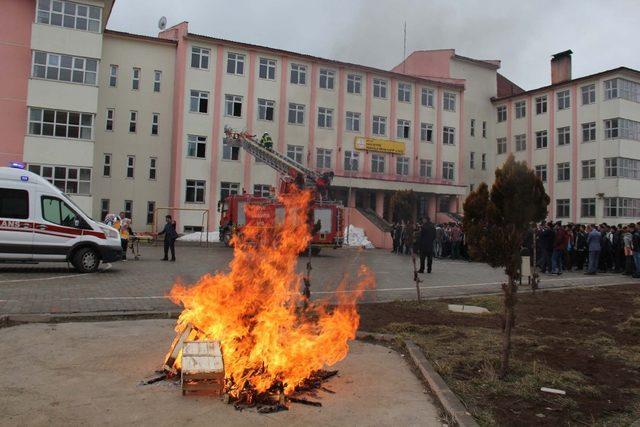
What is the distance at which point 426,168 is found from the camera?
47344 millimetres

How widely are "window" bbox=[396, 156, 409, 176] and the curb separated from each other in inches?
1567

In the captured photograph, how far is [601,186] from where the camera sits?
139ft

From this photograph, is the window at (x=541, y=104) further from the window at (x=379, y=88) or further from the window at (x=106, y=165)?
the window at (x=106, y=165)

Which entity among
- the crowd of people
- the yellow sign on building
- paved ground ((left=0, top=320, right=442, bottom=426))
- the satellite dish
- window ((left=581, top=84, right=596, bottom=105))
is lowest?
paved ground ((left=0, top=320, right=442, bottom=426))

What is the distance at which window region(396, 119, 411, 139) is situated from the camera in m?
46.0

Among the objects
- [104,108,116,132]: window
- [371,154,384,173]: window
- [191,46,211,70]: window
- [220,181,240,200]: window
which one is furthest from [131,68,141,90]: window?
[371,154,384,173]: window

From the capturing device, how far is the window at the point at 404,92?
46.2m

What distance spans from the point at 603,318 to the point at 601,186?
37179 millimetres

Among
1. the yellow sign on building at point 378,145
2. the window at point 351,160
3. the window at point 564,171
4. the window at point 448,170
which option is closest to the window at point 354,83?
the yellow sign on building at point 378,145

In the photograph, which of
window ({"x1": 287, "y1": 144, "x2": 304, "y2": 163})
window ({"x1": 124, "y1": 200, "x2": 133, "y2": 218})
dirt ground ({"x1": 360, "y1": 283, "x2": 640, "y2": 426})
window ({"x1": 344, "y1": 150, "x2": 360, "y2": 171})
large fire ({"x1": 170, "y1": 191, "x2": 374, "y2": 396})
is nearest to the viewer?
dirt ground ({"x1": 360, "y1": 283, "x2": 640, "y2": 426})

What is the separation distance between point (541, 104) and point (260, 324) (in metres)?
49.5

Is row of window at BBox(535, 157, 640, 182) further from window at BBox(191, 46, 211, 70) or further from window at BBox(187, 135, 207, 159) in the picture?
window at BBox(191, 46, 211, 70)

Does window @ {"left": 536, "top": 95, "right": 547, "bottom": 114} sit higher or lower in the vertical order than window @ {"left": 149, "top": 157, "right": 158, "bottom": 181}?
higher

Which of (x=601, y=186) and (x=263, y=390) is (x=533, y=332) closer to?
(x=263, y=390)
